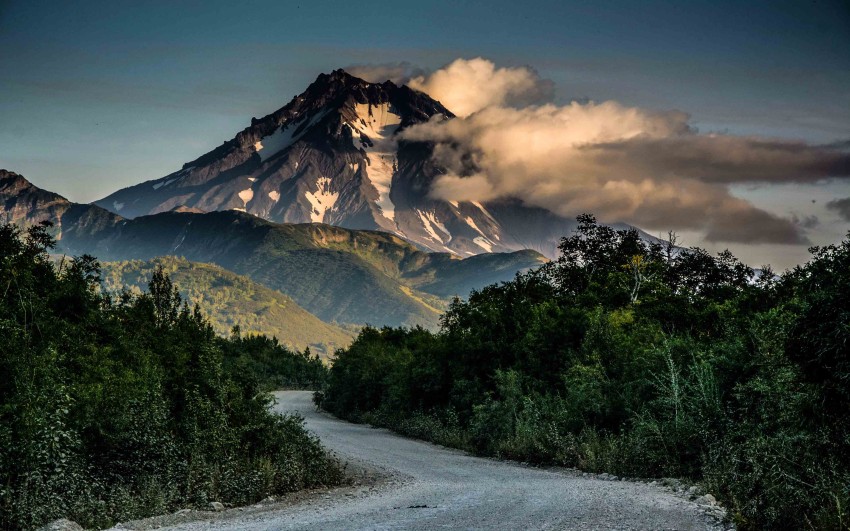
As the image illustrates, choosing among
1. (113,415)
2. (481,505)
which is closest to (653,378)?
(481,505)

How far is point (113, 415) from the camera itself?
14.7 meters

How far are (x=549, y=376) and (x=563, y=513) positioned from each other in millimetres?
17007

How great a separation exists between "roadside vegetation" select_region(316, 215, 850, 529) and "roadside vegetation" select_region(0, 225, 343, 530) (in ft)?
29.5

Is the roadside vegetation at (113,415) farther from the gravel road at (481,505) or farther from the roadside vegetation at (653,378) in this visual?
the roadside vegetation at (653,378)

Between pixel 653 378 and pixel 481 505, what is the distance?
396 inches

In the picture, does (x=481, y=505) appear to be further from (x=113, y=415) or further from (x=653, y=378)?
(x=653, y=378)

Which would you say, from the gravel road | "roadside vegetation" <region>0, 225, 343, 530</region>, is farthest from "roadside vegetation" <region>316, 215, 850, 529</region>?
"roadside vegetation" <region>0, 225, 343, 530</region>

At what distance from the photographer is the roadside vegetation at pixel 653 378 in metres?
9.87

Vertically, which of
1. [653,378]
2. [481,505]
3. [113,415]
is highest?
[653,378]

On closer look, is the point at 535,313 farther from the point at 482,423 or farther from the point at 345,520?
the point at 345,520

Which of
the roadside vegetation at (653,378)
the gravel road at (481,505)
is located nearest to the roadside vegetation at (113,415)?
the gravel road at (481,505)

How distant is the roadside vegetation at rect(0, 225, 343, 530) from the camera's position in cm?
1199

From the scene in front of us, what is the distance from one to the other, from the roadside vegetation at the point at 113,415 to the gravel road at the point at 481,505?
1289 mm

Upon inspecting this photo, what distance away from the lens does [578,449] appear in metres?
21.9
